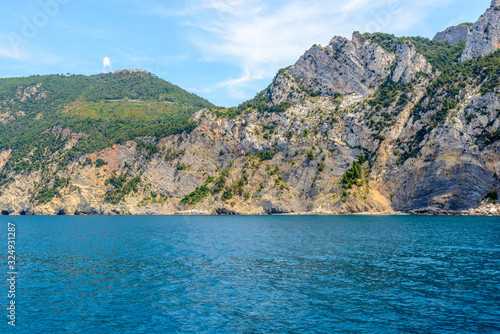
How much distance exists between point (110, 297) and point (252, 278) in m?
15.0

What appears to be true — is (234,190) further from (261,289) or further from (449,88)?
(261,289)

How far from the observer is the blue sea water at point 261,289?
85.9 ft

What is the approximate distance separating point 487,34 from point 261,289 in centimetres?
21089

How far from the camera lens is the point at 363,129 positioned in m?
194

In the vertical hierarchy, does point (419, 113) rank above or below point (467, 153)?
above

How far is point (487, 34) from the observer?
18400 cm

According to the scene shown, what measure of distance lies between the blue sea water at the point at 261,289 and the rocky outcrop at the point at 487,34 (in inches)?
6457

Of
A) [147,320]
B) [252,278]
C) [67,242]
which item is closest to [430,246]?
[252,278]

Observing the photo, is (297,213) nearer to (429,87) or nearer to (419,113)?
(419,113)

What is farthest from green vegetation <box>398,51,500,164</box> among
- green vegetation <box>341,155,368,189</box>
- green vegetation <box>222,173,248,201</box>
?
green vegetation <box>222,173,248,201</box>

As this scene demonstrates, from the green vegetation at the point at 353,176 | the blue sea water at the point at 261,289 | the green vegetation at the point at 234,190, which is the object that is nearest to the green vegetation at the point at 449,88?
the green vegetation at the point at 353,176

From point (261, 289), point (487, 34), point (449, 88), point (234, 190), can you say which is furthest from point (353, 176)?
point (261, 289)

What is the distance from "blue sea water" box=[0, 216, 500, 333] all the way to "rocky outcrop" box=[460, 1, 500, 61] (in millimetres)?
163997

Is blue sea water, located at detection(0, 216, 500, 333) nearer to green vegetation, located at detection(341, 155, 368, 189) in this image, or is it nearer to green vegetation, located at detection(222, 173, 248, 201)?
green vegetation, located at detection(341, 155, 368, 189)
